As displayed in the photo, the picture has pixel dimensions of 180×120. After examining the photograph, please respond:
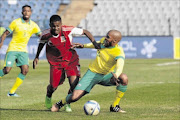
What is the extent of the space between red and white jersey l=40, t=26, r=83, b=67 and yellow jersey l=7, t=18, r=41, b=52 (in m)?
3.04

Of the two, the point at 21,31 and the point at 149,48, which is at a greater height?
the point at 21,31

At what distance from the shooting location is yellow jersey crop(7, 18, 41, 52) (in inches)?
455

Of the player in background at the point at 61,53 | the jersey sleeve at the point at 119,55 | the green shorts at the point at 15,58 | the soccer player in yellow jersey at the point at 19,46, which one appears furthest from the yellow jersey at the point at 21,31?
the jersey sleeve at the point at 119,55

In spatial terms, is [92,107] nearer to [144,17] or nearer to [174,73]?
[174,73]

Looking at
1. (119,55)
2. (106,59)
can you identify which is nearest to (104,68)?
(106,59)

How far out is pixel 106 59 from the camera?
8102 millimetres

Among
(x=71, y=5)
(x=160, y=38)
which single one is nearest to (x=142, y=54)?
(x=160, y=38)

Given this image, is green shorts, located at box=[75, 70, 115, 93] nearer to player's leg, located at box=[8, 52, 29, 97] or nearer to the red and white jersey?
the red and white jersey

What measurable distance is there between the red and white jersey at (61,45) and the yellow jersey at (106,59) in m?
0.60

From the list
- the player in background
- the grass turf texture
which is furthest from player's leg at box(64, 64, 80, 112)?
the grass turf texture

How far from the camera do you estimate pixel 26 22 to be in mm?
11555

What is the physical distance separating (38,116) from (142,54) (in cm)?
2082

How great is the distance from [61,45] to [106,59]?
0.95 metres

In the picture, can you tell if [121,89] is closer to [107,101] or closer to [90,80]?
[90,80]
